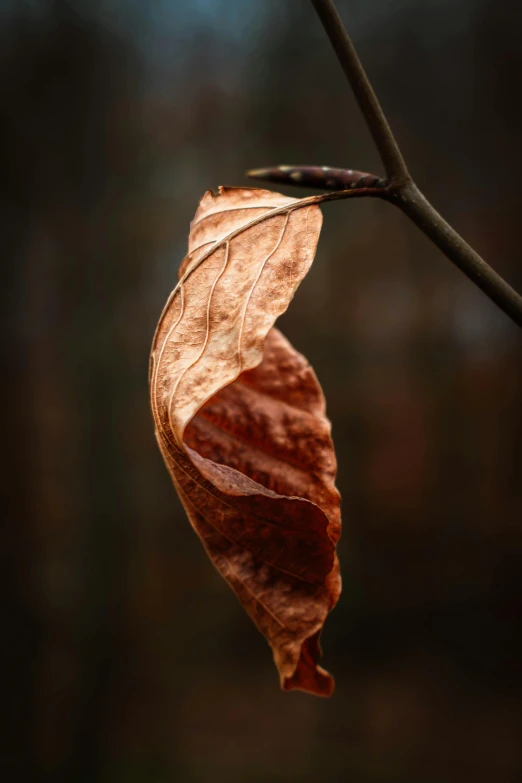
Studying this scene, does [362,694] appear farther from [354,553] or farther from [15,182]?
[15,182]

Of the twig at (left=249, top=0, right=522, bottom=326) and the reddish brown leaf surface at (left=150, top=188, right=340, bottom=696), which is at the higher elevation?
the twig at (left=249, top=0, right=522, bottom=326)

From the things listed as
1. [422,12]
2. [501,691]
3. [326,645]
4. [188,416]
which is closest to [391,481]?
[326,645]

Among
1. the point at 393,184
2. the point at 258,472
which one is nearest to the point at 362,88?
the point at 393,184

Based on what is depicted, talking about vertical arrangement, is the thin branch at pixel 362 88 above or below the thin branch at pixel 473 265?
above

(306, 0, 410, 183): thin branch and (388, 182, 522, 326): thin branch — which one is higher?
(306, 0, 410, 183): thin branch

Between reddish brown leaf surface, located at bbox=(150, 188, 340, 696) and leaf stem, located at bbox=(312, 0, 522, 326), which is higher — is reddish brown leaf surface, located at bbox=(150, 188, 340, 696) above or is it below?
below
